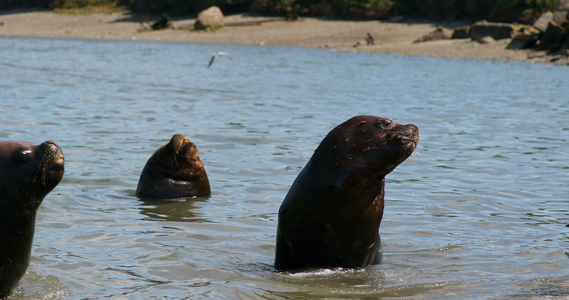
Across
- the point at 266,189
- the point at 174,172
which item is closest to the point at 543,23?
the point at 266,189

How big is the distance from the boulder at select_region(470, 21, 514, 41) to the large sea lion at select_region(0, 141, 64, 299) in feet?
122

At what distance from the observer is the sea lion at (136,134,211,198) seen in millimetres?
7934

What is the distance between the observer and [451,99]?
63.5 feet

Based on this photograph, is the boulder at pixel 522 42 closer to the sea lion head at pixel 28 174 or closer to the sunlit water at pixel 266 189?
the sunlit water at pixel 266 189

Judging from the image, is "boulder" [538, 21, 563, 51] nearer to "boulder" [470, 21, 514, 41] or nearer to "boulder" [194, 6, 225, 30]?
"boulder" [470, 21, 514, 41]

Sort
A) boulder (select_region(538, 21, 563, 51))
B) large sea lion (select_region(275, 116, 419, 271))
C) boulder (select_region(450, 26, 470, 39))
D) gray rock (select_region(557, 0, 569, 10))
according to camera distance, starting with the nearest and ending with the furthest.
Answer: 1. large sea lion (select_region(275, 116, 419, 271))
2. boulder (select_region(538, 21, 563, 51))
3. gray rock (select_region(557, 0, 569, 10))
4. boulder (select_region(450, 26, 470, 39))

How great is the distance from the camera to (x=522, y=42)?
120 feet

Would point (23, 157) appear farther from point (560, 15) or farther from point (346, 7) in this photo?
point (346, 7)

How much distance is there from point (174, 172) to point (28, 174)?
145 inches

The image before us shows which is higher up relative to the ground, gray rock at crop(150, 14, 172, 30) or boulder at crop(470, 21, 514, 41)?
boulder at crop(470, 21, 514, 41)

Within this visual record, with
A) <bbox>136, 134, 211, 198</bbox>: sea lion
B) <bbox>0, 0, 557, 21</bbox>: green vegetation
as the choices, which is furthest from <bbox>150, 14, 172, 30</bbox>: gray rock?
<bbox>136, 134, 211, 198</bbox>: sea lion

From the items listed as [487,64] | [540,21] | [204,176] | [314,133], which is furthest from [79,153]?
[540,21]

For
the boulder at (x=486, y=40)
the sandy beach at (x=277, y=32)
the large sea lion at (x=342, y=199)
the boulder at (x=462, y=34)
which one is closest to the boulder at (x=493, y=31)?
the boulder at (x=486, y=40)

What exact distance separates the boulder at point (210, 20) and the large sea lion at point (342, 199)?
49.1 m
